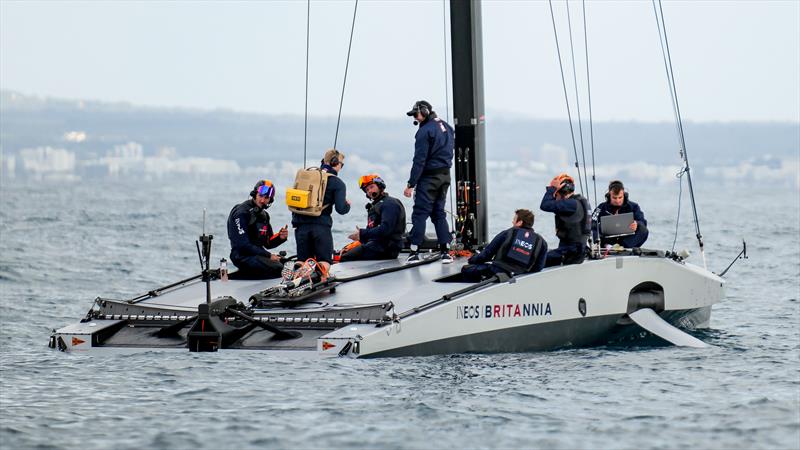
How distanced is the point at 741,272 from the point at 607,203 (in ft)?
37.1

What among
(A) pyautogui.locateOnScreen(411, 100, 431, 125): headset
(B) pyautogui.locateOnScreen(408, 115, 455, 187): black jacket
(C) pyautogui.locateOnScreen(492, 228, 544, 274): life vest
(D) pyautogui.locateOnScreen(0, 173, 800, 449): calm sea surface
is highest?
(A) pyautogui.locateOnScreen(411, 100, 431, 125): headset

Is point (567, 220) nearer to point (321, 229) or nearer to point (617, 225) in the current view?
point (617, 225)

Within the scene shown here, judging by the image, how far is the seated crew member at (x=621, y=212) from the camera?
1623 centimetres

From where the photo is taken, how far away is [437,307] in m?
12.6

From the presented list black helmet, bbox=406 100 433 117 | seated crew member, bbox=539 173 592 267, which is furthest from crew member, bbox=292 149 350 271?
seated crew member, bbox=539 173 592 267

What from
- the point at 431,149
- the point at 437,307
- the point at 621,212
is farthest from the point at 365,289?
the point at 621,212

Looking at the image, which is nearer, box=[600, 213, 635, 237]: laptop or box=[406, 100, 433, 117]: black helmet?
box=[406, 100, 433, 117]: black helmet

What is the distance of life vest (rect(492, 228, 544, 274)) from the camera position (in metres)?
13.6

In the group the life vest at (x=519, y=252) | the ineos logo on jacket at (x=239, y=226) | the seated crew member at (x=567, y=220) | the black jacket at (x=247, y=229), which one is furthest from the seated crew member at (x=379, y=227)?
the life vest at (x=519, y=252)

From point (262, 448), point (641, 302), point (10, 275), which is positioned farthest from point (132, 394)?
point (10, 275)

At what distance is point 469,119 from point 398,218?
1487 mm

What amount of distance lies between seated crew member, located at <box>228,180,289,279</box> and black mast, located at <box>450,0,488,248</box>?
7.74 ft

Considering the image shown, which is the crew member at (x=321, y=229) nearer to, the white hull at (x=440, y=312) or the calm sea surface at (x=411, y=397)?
the white hull at (x=440, y=312)

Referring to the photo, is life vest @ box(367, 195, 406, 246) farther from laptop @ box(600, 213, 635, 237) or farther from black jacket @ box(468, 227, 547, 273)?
laptop @ box(600, 213, 635, 237)
